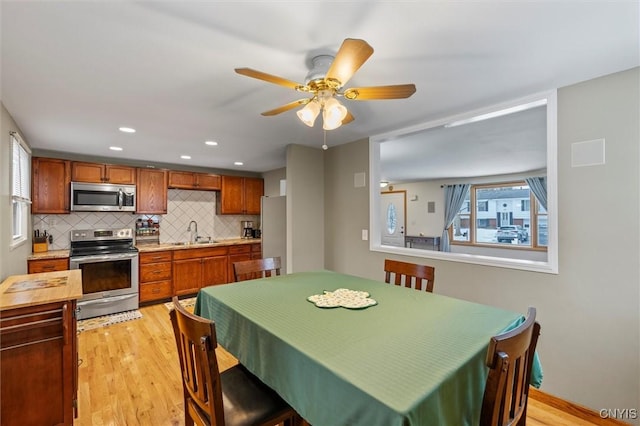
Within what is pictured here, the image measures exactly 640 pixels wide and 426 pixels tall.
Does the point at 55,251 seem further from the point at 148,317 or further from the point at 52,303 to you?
the point at 52,303

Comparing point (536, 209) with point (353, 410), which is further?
point (536, 209)

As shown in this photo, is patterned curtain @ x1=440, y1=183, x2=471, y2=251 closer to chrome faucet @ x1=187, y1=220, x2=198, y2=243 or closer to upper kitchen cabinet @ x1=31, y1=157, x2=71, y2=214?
chrome faucet @ x1=187, y1=220, x2=198, y2=243

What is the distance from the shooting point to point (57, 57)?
62.7 inches

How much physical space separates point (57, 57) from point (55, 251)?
333cm

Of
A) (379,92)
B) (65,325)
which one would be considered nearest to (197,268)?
(65,325)

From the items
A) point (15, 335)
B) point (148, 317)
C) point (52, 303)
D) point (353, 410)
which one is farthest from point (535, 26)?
point (148, 317)

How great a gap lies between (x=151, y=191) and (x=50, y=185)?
1.15 m

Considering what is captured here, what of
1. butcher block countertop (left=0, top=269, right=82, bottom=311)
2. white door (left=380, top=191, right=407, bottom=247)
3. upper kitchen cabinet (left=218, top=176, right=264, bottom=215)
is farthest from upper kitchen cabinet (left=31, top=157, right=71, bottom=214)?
white door (left=380, top=191, right=407, bottom=247)

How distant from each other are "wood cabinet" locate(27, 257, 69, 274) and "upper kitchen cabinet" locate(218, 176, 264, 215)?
2287mm

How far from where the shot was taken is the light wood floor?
6.30 ft

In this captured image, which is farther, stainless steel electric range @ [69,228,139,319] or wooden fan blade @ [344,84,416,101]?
stainless steel electric range @ [69,228,139,319]

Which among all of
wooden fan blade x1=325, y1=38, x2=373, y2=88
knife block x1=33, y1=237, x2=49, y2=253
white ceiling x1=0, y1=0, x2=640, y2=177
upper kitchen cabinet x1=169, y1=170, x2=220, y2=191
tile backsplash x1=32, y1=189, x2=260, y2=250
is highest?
white ceiling x1=0, y1=0, x2=640, y2=177

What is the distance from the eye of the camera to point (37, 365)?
5.60ft

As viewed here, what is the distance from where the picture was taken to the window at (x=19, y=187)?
2.56 metres
